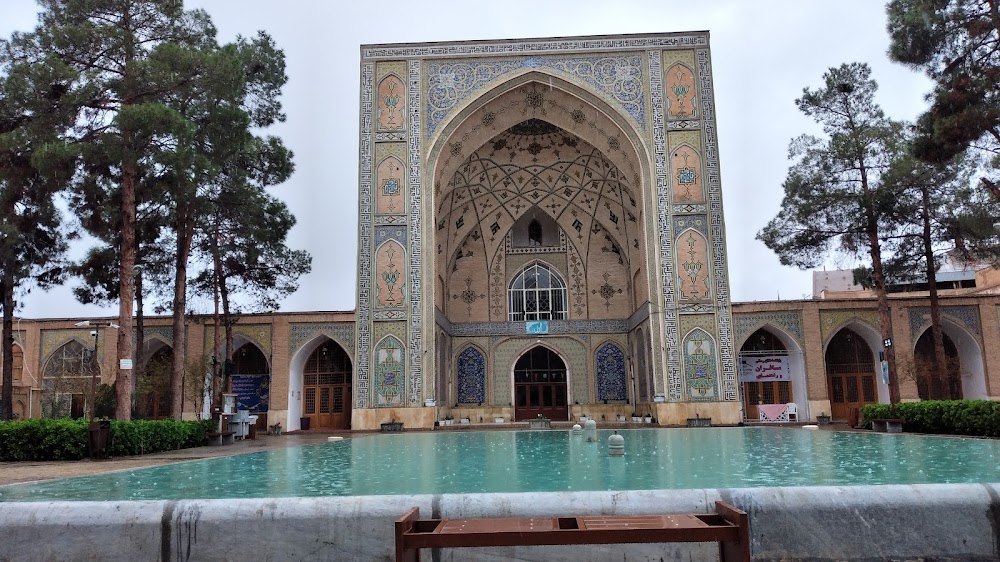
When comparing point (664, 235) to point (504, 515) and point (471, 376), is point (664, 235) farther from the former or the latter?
point (504, 515)

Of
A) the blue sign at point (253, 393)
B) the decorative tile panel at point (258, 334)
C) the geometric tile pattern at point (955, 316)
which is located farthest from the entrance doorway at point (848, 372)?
the blue sign at point (253, 393)

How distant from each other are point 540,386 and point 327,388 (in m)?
6.38

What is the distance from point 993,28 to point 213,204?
1286cm

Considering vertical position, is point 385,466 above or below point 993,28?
below

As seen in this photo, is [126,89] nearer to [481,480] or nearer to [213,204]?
[213,204]

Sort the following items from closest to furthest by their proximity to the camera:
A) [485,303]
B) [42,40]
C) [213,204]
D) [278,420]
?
[42,40]
[213,204]
[278,420]
[485,303]

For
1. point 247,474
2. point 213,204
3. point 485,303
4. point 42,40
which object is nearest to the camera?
point 247,474

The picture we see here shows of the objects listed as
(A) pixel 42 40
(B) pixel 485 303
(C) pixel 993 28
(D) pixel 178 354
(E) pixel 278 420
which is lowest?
(E) pixel 278 420

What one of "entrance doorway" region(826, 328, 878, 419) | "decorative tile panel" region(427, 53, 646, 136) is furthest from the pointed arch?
"decorative tile panel" region(427, 53, 646, 136)

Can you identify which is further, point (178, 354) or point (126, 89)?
point (178, 354)

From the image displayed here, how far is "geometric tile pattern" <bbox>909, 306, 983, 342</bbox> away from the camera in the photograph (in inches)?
789

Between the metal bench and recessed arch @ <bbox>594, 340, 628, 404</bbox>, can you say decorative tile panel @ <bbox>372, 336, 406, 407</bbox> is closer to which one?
recessed arch @ <bbox>594, 340, 628, 404</bbox>

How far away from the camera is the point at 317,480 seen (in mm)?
5988

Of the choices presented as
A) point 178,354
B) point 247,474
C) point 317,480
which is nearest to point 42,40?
point 178,354
